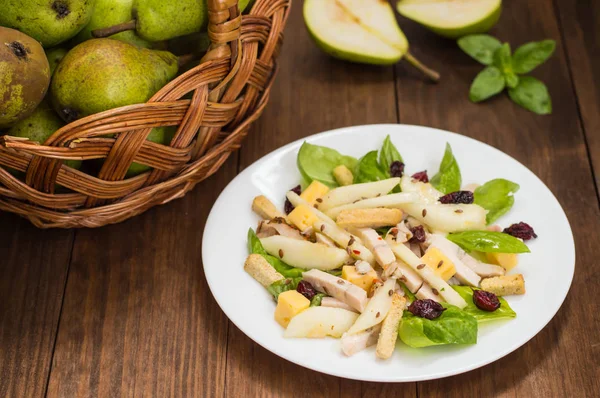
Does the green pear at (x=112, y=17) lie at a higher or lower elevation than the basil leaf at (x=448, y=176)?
higher

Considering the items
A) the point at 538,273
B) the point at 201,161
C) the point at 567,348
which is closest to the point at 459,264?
the point at 538,273

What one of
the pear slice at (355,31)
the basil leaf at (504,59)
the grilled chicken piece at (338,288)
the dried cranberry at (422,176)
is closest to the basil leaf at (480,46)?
the basil leaf at (504,59)

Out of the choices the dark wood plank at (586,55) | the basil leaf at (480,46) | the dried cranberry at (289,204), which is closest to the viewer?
the dried cranberry at (289,204)

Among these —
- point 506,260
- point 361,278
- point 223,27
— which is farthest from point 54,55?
point 506,260

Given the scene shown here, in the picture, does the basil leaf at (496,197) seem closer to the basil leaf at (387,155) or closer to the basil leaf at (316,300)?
the basil leaf at (387,155)

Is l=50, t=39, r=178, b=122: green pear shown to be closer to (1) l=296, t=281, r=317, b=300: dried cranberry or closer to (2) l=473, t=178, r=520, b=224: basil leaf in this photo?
(1) l=296, t=281, r=317, b=300: dried cranberry

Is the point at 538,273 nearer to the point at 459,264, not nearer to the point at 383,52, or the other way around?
the point at 459,264
